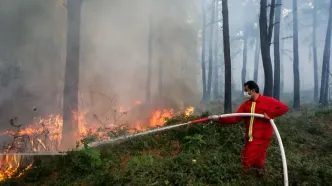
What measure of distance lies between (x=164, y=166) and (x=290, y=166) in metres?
2.96

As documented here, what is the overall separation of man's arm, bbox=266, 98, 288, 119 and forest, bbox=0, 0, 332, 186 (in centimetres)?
142

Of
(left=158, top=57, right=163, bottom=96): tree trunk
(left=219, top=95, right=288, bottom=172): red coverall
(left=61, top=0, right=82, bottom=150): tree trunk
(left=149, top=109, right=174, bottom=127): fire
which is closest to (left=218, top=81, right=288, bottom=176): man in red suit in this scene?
(left=219, top=95, right=288, bottom=172): red coverall

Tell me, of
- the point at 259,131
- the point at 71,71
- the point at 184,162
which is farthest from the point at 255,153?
the point at 71,71

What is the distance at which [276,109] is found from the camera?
567 centimetres

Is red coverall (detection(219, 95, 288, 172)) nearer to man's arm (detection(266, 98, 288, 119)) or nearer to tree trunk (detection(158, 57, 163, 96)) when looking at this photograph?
man's arm (detection(266, 98, 288, 119))

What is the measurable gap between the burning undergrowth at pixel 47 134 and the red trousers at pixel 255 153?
4.09 metres

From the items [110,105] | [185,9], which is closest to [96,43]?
[110,105]

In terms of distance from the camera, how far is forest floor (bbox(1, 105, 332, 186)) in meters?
5.92

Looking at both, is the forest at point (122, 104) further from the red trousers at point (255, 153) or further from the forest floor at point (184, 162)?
the red trousers at point (255, 153)

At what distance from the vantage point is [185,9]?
83.8ft

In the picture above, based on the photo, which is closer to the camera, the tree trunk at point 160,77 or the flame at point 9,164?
the flame at point 9,164

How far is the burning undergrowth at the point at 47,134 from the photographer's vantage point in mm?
7441

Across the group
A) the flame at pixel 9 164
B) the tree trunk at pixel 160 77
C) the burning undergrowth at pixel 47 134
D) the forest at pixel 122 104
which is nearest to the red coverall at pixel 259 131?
the forest at pixel 122 104

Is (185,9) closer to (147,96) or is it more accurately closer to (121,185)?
(147,96)
